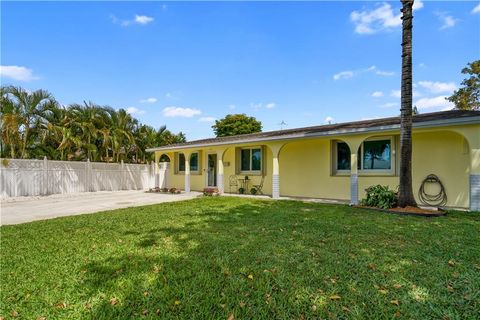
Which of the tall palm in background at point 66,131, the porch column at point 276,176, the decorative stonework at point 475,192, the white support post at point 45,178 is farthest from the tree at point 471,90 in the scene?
the white support post at point 45,178

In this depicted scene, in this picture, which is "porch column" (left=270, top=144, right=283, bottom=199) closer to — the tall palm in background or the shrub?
the shrub

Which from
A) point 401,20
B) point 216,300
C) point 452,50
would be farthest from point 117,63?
point 452,50

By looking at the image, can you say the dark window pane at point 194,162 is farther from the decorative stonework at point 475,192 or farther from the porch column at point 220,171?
the decorative stonework at point 475,192

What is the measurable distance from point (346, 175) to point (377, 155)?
136 cm

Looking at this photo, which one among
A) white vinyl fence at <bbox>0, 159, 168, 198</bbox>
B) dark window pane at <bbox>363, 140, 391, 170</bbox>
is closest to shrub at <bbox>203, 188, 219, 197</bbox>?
white vinyl fence at <bbox>0, 159, 168, 198</bbox>

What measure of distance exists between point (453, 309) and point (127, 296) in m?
3.23

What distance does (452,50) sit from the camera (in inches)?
464

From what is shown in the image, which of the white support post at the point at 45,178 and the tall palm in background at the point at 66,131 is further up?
the tall palm in background at the point at 66,131

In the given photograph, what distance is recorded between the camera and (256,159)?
47.3ft

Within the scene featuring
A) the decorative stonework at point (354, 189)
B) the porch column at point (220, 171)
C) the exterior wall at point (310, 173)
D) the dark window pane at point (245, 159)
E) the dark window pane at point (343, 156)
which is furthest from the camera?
the dark window pane at point (245, 159)

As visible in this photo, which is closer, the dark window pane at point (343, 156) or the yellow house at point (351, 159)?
the yellow house at point (351, 159)

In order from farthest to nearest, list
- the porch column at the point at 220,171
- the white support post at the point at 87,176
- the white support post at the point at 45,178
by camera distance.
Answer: the white support post at the point at 87,176 → the porch column at the point at 220,171 → the white support post at the point at 45,178

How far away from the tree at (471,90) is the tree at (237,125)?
75.1 ft

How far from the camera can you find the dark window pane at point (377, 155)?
10198 mm
